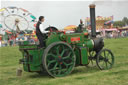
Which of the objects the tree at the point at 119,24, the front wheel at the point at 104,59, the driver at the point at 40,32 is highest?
the tree at the point at 119,24

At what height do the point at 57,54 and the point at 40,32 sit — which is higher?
the point at 40,32

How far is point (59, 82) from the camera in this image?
13.9ft

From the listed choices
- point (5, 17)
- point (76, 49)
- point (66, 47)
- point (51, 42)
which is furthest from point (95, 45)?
point (5, 17)

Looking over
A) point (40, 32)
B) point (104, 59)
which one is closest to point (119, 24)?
point (104, 59)

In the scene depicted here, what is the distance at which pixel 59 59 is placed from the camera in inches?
193

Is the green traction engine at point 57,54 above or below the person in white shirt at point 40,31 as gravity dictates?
below

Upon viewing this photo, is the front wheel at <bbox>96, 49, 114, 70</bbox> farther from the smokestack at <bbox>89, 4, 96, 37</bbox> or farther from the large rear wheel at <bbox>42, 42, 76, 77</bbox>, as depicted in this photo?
the large rear wheel at <bbox>42, 42, 76, 77</bbox>

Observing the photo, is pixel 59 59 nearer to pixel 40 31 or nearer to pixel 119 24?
pixel 40 31

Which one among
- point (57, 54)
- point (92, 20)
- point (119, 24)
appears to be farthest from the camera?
point (119, 24)

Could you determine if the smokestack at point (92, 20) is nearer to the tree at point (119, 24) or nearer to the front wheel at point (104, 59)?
the front wheel at point (104, 59)

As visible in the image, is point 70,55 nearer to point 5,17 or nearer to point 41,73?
point 41,73

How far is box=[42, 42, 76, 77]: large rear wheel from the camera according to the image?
4820 mm

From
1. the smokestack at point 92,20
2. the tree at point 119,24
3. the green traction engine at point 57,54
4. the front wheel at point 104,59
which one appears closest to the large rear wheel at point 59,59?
the green traction engine at point 57,54

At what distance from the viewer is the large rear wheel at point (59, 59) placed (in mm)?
4820
